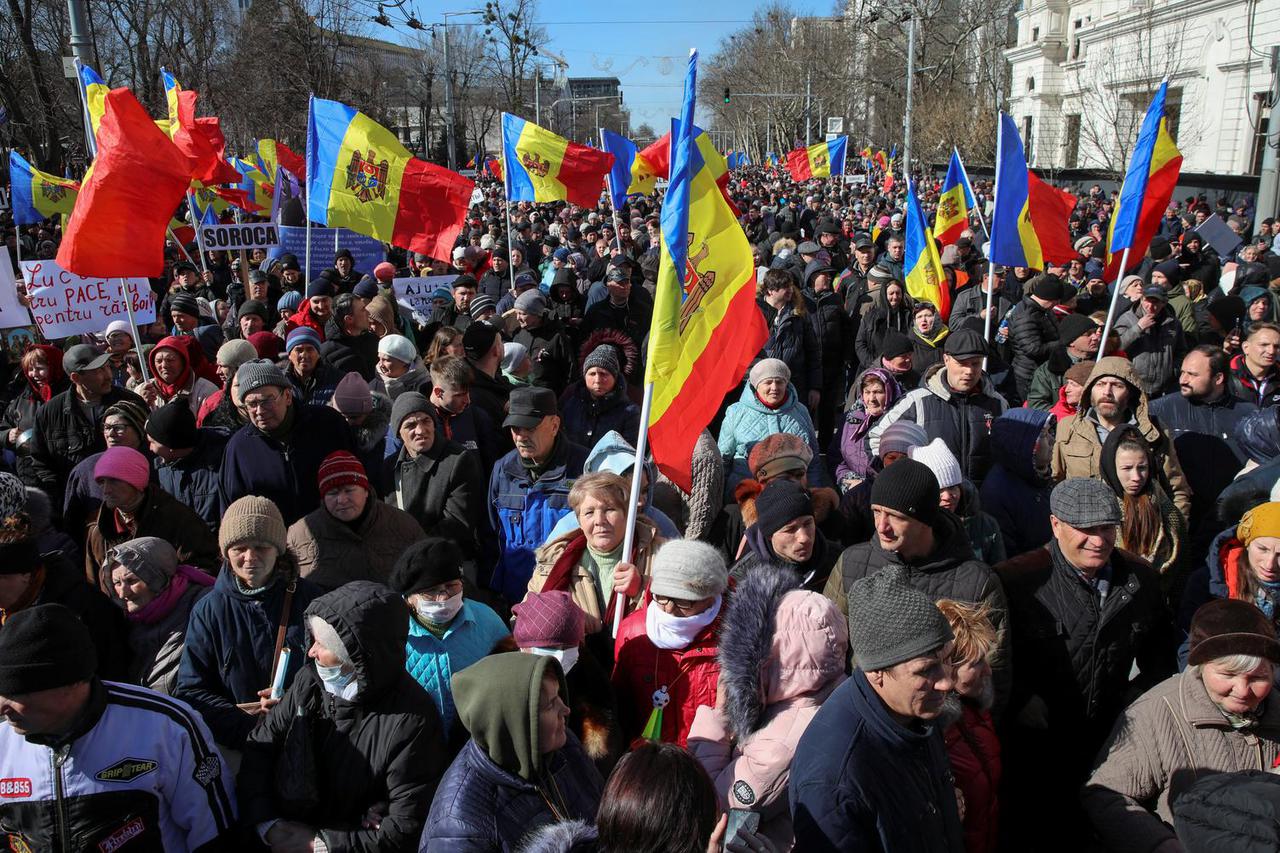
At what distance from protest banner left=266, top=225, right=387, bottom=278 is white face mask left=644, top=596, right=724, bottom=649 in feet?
28.6

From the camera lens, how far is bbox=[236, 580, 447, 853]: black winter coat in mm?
2541

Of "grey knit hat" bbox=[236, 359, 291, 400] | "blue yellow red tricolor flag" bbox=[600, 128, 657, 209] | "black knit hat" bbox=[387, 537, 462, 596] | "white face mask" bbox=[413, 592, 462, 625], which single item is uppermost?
"blue yellow red tricolor flag" bbox=[600, 128, 657, 209]

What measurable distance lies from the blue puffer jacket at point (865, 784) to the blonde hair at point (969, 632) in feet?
1.51

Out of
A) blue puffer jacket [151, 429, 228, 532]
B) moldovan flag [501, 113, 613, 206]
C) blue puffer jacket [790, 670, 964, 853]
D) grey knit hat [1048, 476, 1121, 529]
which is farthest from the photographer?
moldovan flag [501, 113, 613, 206]

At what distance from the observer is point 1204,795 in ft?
6.66

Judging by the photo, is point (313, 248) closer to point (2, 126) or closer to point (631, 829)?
point (631, 829)

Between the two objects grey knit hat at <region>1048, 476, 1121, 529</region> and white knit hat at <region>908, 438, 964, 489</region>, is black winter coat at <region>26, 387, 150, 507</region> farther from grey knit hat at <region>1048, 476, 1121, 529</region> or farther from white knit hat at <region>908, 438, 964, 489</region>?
grey knit hat at <region>1048, 476, 1121, 529</region>

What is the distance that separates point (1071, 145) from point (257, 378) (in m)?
54.0

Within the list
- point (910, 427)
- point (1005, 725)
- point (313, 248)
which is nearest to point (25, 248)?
point (313, 248)

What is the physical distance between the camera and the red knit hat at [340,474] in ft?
12.8

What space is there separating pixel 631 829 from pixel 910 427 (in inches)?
119

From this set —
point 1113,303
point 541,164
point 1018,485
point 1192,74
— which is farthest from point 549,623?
point 1192,74

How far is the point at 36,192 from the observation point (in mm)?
12008

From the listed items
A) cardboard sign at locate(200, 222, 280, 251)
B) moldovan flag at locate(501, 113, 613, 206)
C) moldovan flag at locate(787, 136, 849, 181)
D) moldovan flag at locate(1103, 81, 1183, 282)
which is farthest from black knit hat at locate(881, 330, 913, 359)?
moldovan flag at locate(787, 136, 849, 181)
